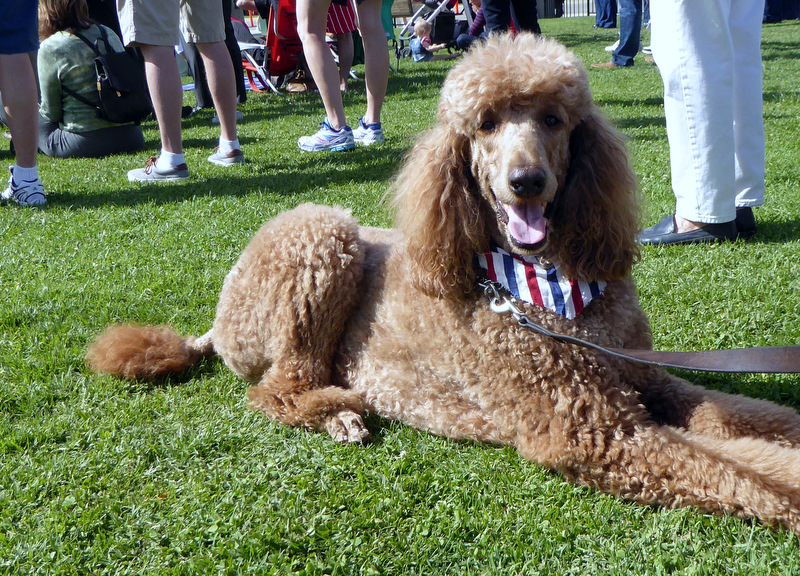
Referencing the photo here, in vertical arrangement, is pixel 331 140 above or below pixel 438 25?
below

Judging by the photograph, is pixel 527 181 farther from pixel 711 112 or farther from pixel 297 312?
pixel 711 112

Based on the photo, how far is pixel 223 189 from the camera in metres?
5.51

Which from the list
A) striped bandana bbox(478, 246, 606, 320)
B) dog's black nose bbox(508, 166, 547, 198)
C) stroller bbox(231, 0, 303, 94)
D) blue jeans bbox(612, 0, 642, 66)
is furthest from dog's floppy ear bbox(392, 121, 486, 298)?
blue jeans bbox(612, 0, 642, 66)

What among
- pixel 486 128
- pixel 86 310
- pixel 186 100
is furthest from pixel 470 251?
pixel 186 100

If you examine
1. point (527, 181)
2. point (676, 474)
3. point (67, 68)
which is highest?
point (67, 68)

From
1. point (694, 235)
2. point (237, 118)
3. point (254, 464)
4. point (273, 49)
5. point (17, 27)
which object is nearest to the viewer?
point (254, 464)

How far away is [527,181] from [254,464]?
1.29m

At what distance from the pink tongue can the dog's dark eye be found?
0.25 metres

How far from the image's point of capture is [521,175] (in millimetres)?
1937

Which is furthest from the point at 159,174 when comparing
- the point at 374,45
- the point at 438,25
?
the point at 438,25

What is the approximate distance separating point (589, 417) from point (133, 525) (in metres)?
1.37

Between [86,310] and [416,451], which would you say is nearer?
[416,451]

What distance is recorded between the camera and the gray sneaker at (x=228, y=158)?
6227mm

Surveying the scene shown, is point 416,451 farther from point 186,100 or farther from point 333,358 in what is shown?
point 186,100
